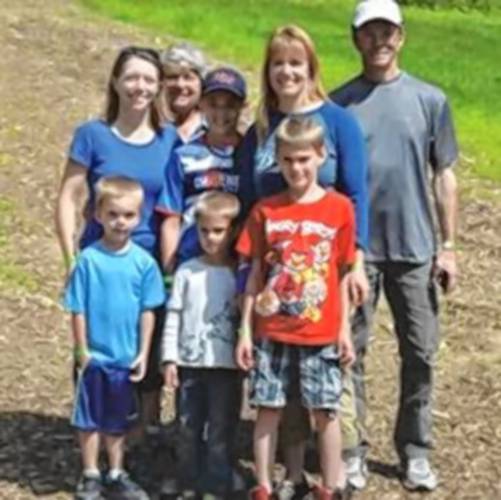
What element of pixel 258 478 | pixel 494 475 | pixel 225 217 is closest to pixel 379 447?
pixel 494 475

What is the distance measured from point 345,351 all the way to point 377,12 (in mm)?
1392

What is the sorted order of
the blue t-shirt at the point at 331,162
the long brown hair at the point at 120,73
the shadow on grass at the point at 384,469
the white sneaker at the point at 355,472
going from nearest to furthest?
1. the blue t-shirt at the point at 331,162
2. the long brown hair at the point at 120,73
3. the white sneaker at the point at 355,472
4. the shadow on grass at the point at 384,469

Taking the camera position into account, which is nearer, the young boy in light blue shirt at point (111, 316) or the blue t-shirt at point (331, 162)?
the blue t-shirt at point (331, 162)

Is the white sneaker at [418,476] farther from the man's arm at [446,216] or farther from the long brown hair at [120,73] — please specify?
the long brown hair at [120,73]

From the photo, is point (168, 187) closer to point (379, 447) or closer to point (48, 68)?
point (379, 447)

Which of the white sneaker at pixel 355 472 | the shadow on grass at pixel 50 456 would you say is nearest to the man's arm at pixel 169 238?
→ the shadow on grass at pixel 50 456

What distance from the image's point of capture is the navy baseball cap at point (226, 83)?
21.1 ft

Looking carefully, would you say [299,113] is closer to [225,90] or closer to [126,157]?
[225,90]

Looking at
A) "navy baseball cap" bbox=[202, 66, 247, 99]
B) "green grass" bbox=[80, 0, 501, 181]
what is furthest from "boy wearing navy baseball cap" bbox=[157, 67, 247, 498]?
"green grass" bbox=[80, 0, 501, 181]

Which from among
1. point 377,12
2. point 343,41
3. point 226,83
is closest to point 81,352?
point 226,83

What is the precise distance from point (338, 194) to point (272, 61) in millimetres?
586

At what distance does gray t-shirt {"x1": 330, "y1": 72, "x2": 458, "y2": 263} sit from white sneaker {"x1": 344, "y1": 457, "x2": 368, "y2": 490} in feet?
3.02

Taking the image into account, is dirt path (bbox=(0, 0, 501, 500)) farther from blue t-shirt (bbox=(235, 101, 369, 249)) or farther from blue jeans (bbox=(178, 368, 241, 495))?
blue t-shirt (bbox=(235, 101, 369, 249))

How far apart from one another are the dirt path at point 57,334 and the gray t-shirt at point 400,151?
1.21 meters
